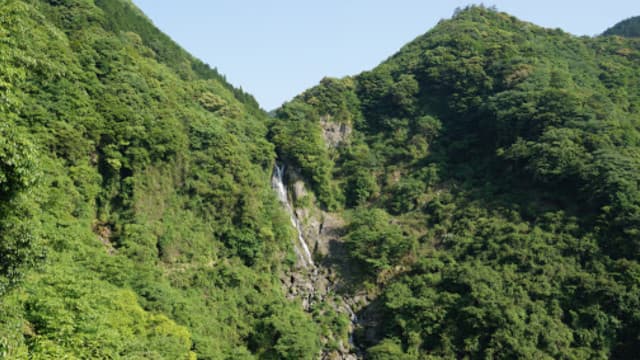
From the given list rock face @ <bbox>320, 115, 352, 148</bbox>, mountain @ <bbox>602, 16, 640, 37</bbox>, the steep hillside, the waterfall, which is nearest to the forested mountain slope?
rock face @ <bbox>320, 115, 352, 148</bbox>

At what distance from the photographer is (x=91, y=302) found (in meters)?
20.9

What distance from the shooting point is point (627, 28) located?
8844 centimetres

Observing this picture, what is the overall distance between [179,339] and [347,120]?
34639 millimetres

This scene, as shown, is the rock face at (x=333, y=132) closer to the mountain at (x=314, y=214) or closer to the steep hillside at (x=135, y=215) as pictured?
the mountain at (x=314, y=214)

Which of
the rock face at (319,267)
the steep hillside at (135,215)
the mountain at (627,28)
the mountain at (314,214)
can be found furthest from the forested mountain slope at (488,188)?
the mountain at (627,28)

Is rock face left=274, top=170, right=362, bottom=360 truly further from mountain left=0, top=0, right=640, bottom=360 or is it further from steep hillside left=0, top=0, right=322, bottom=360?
steep hillside left=0, top=0, right=322, bottom=360

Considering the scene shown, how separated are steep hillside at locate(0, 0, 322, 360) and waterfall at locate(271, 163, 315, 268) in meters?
1.78

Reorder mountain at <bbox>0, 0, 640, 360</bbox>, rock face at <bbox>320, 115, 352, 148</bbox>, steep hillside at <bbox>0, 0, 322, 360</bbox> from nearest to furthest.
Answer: steep hillside at <bbox>0, 0, 322, 360</bbox> → mountain at <bbox>0, 0, 640, 360</bbox> → rock face at <bbox>320, 115, 352, 148</bbox>

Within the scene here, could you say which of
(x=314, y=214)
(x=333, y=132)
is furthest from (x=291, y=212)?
(x=333, y=132)

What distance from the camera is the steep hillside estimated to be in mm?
19406

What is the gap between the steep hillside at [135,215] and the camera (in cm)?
1941

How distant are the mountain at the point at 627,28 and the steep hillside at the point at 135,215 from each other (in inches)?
2919

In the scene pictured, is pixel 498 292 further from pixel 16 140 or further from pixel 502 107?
pixel 16 140

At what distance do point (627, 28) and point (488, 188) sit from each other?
66.0 meters
